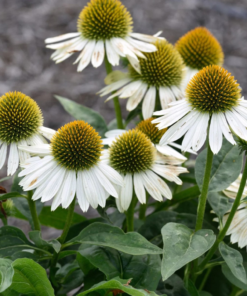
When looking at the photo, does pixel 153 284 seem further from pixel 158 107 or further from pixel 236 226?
pixel 158 107

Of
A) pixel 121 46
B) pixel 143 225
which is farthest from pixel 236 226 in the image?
pixel 121 46

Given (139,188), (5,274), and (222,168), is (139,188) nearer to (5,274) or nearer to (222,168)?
(222,168)

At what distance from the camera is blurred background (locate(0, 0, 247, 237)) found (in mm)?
2408

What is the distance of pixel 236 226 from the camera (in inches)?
35.4

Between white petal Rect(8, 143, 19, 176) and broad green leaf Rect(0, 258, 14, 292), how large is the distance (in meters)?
0.19

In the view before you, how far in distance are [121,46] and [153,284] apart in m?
0.55

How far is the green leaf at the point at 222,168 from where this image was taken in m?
0.90

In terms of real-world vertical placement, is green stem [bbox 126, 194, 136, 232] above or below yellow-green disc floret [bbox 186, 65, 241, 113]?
below

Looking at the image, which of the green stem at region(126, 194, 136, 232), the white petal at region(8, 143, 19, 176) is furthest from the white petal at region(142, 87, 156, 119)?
the white petal at region(8, 143, 19, 176)

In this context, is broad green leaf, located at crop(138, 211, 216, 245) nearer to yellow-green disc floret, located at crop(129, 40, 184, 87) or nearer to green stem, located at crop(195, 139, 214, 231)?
green stem, located at crop(195, 139, 214, 231)

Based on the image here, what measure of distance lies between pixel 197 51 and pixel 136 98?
26 cm

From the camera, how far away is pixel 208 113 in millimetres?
793

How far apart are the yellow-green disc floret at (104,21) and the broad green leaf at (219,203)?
467 mm

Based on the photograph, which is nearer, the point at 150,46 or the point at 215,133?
the point at 215,133
